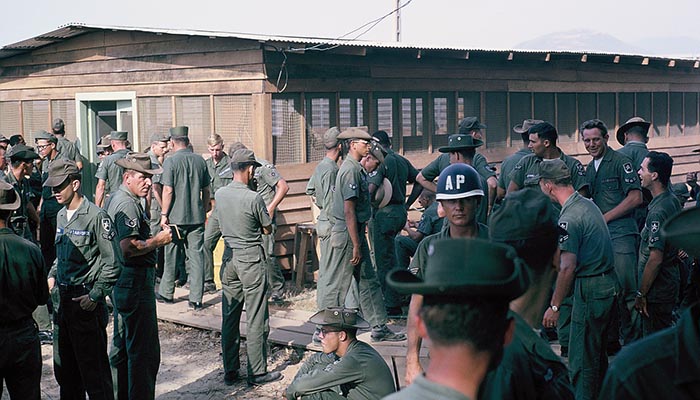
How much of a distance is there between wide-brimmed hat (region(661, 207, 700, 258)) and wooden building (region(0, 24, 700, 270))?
8.87 metres

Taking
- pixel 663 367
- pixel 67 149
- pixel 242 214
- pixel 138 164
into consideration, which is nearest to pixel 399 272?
pixel 663 367

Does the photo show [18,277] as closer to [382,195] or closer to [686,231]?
[686,231]

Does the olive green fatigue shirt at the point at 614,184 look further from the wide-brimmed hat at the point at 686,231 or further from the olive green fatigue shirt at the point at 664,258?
the wide-brimmed hat at the point at 686,231

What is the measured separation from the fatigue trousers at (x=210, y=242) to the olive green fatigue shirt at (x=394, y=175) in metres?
2.34

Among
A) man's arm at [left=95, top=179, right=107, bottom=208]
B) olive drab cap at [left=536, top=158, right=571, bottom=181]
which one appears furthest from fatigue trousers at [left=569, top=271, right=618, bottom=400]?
man's arm at [left=95, top=179, right=107, bottom=208]

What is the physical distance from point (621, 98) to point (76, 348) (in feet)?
44.2

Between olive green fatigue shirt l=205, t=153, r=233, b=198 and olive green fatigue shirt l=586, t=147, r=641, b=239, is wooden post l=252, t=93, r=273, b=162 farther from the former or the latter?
olive green fatigue shirt l=586, t=147, r=641, b=239

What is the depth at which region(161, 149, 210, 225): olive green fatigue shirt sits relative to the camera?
1095cm

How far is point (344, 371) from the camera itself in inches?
235

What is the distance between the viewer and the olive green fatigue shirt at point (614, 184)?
805cm

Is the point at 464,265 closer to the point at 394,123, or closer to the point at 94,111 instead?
the point at 394,123

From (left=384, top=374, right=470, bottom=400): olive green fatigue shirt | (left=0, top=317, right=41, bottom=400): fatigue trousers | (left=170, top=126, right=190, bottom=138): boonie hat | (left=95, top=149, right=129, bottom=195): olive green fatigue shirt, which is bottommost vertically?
(left=0, top=317, right=41, bottom=400): fatigue trousers

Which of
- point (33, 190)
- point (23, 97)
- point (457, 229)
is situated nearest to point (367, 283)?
point (457, 229)

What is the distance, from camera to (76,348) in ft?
21.3
